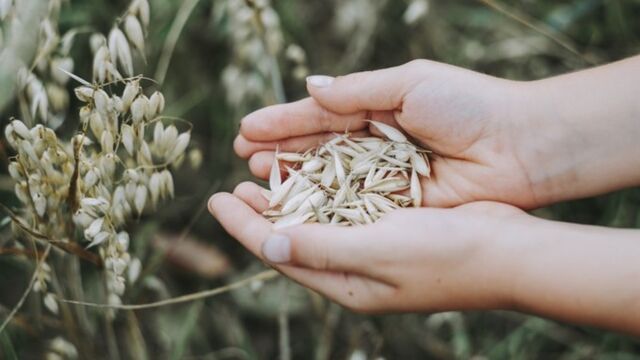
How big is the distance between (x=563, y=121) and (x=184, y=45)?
1143 millimetres

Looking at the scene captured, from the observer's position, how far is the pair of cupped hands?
1154mm

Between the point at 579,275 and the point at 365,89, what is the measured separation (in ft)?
1.76

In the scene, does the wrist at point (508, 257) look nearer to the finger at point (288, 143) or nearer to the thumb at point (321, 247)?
the thumb at point (321, 247)

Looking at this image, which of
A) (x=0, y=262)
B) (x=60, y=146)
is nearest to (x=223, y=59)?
(x=0, y=262)

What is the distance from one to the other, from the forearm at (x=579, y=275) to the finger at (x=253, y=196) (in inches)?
18.7

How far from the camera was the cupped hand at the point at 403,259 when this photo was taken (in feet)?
3.75

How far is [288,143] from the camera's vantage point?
149cm

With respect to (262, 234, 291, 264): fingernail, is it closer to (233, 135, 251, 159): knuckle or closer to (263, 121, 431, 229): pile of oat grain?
(263, 121, 431, 229): pile of oat grain

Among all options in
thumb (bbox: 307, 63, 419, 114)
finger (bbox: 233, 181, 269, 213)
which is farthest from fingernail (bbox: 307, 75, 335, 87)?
finger (bbox: 233, 181, 269, 213)

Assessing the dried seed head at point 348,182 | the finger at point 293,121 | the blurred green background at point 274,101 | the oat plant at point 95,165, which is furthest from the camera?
the blurred green background at point 274,101

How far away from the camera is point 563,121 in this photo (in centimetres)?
139

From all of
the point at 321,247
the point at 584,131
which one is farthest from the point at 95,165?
→ the point at 584,131

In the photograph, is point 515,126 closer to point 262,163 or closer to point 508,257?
point 508,257

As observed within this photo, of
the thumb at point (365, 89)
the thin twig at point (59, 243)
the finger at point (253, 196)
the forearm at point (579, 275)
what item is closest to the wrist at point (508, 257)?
the forearm at point (579, 275)
